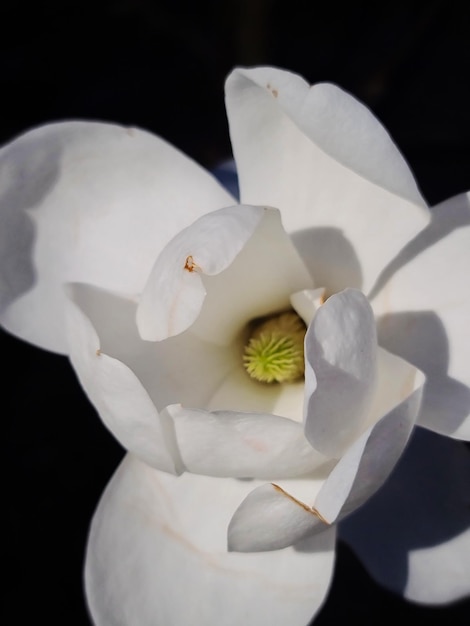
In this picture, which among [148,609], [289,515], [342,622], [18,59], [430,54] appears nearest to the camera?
[289,515]

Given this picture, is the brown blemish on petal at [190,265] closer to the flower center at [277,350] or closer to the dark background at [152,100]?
the flower center at [277,350]

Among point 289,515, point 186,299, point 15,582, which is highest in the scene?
point 186,299

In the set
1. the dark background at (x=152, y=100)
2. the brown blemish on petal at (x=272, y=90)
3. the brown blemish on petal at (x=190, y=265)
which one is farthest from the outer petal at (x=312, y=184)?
the dark background at (x=152, y=100)

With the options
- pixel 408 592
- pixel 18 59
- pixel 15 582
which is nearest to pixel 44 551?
pixel 15 582

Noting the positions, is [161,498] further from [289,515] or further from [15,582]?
[15,582]

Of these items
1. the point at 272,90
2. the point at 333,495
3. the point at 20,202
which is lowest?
the point at 333,495

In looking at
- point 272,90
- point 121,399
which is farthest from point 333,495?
point 272,90

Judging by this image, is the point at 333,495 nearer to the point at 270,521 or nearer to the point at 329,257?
the point at 270,521
